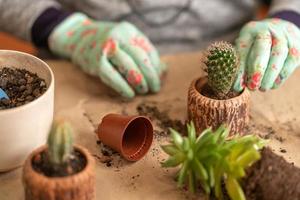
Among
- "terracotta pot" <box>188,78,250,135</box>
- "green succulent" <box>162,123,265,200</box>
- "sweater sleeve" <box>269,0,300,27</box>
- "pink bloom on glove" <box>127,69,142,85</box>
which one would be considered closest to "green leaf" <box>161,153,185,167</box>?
"green succulent" <box>162,123,265,200</box>

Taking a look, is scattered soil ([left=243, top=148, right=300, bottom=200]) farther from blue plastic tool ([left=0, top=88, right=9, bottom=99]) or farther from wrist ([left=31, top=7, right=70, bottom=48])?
wrist ([left=31, top=7, right=70, bottom=48])

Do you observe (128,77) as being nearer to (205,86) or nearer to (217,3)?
(205,86)

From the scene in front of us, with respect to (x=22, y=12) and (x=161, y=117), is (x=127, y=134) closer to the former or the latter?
(x=161, y=117)

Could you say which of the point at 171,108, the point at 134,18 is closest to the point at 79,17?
the point at 134,18

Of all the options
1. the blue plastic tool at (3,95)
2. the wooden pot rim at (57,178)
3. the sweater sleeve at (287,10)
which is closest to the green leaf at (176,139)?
the wooden pot rim at (57,178)

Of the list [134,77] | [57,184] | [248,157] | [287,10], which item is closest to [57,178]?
[57,184]

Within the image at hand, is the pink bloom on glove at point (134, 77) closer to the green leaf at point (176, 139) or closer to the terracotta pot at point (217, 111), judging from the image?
the terracotta pot at point (217, 111)
